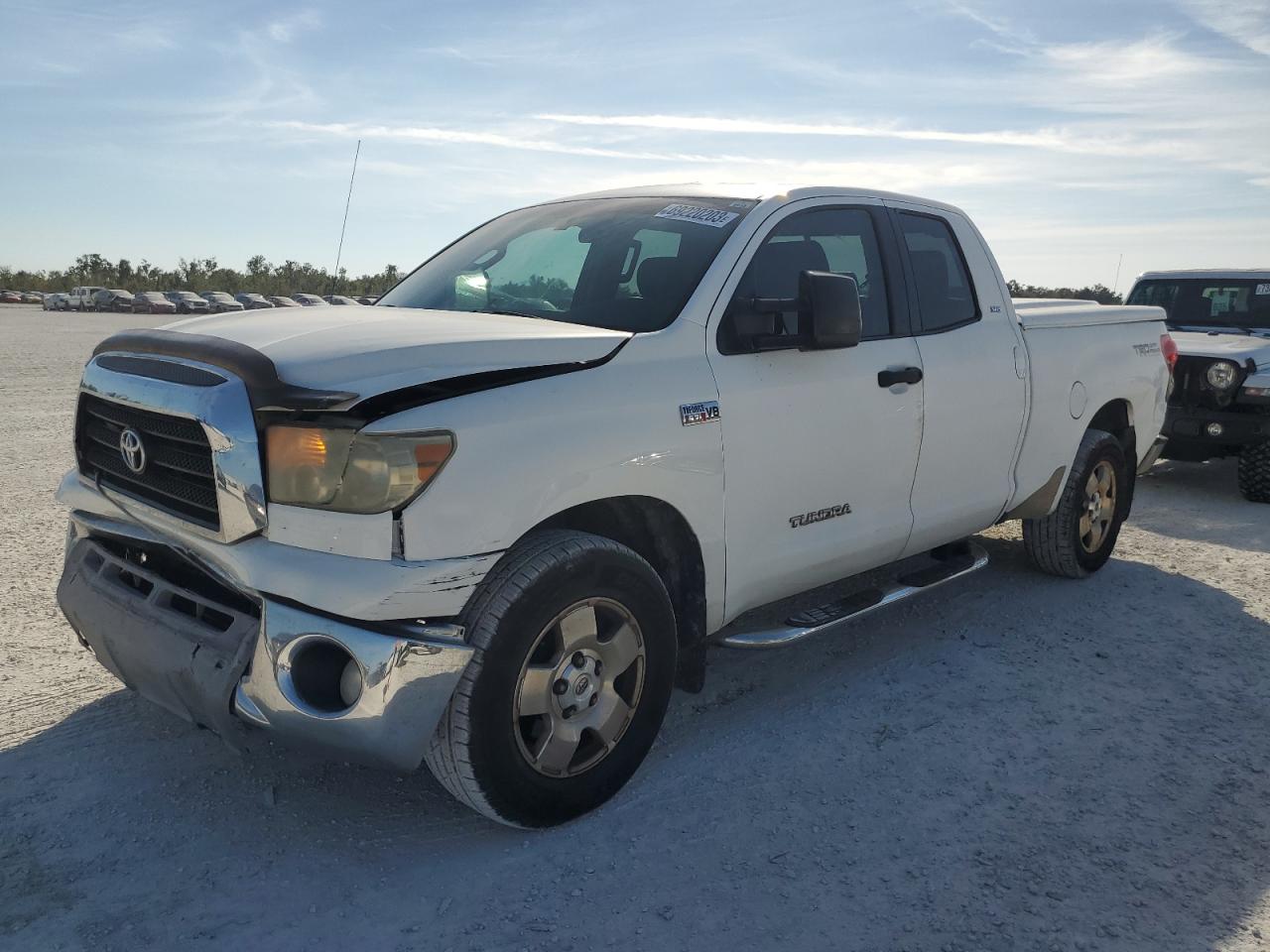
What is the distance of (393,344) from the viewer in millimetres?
2875

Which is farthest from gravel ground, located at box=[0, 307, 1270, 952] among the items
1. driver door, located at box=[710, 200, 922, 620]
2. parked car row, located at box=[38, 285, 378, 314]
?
parked car row, located at box=[38, 285, 378, 314]

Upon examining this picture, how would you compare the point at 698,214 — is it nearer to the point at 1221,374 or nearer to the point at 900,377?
the point at 900,377

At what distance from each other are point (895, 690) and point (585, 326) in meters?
1.98

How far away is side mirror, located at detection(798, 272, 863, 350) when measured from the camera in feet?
11.4

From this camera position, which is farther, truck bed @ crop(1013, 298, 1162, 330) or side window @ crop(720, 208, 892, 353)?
truck bed @ crop(1013, 298, 1162, 330)

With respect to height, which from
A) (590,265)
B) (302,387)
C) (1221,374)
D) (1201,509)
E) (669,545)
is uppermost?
(590,265)

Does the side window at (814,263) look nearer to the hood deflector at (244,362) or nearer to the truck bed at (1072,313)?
the truck bed at (1072,313)

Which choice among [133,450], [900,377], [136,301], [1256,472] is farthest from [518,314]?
[136,301]

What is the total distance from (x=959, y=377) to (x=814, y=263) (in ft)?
3.01

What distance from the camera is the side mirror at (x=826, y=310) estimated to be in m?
3.47

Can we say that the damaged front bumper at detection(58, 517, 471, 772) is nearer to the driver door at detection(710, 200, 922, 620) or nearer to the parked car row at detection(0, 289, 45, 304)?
the driver door at detection(710, 200, 922, 620)

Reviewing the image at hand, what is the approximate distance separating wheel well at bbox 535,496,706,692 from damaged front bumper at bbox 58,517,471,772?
730mm

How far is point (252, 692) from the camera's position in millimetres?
2699

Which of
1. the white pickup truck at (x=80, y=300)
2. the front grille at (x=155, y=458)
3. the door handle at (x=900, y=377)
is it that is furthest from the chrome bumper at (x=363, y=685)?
the white pickup truck at (x=80, y=300)
